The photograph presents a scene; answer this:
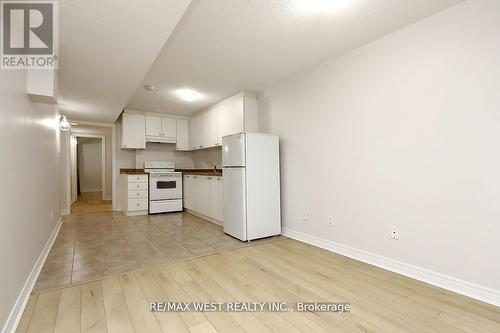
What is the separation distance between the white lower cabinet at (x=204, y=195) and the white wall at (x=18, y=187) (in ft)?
7.64

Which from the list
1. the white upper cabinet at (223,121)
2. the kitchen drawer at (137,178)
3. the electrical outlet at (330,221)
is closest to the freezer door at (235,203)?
the white upper cabinet at (223,121)

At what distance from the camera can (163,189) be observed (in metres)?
5.23

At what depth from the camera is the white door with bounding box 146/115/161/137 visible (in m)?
5.45

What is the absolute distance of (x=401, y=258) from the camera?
226cm

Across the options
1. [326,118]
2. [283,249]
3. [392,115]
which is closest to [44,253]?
[283,249]

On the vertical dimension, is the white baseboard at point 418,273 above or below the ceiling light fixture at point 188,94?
below

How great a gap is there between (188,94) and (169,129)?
1.80m

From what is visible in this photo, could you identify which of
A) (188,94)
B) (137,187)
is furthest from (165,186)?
(188,94)

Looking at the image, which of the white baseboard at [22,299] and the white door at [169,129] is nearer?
the white baseboard at [22,299]

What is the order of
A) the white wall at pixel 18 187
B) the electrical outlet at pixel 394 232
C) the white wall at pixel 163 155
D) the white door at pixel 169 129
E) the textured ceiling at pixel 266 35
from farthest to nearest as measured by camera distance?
1. the white wall at pixel 163 155
2. the white door at pixel 169 129
3. the electrical outlet at pixel 394 232
4. the textured ceiling at pixel 266 35
5. the white wall at pixel 18 187

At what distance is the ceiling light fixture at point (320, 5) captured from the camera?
1877mm

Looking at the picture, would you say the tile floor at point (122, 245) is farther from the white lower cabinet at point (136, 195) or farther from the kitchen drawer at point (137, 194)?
the kitchen drawer at point (137, 194)

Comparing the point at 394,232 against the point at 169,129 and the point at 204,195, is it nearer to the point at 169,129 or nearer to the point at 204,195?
the point at 204,195

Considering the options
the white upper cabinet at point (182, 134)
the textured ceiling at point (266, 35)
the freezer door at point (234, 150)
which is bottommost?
the freezer door at point (234, 150)
